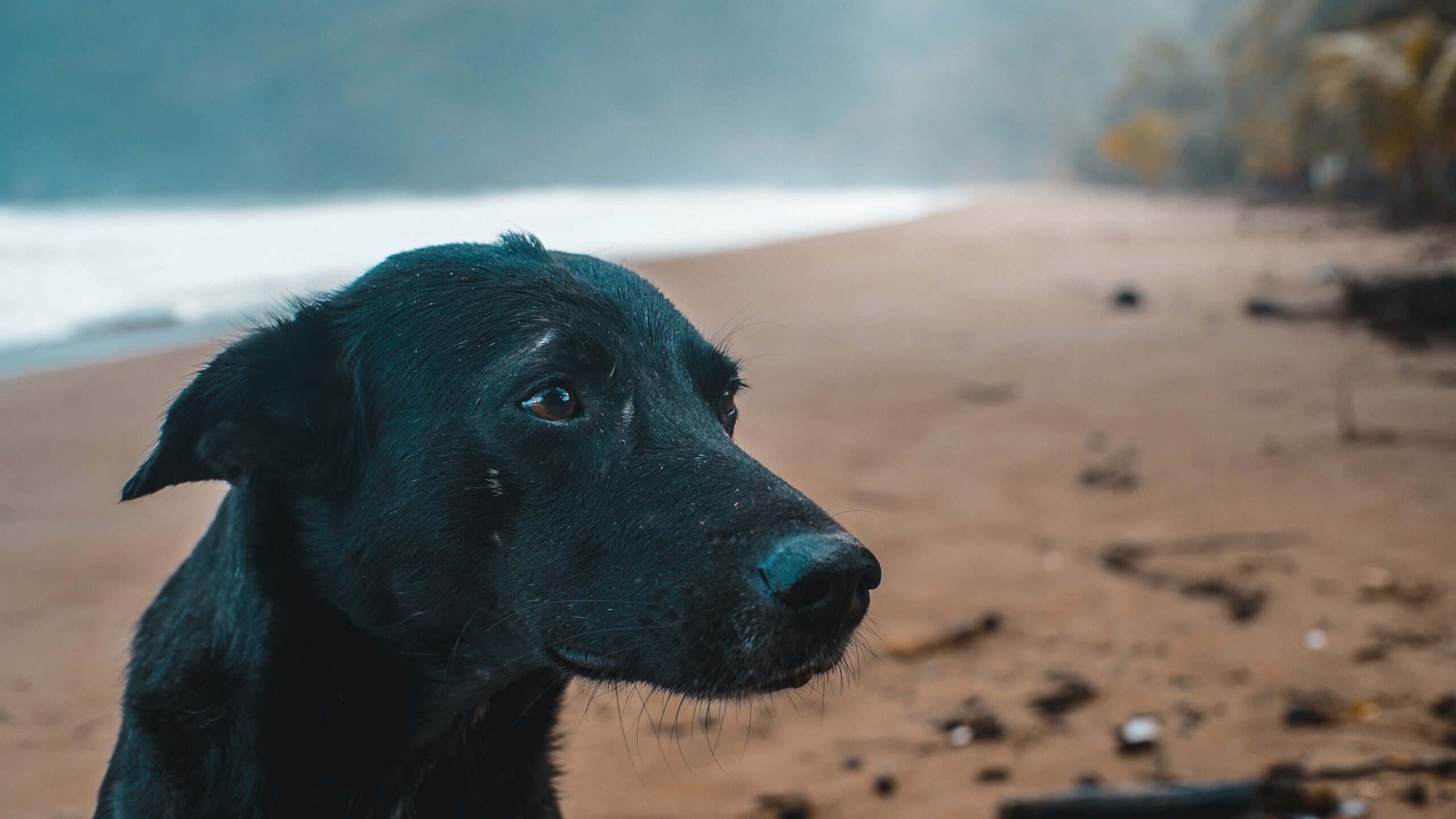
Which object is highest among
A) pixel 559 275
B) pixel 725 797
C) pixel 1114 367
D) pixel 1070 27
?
pixel 1070 27

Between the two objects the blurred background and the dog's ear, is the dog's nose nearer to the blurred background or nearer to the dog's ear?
the blurred background

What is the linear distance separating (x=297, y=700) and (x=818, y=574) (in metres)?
1.12

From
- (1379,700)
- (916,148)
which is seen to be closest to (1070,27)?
(916,148)

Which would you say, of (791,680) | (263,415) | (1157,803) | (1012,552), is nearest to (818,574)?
(791,680)

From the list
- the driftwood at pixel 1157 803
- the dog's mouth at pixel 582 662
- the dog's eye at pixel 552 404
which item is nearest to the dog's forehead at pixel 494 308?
the dog's eye at pixel 552 404

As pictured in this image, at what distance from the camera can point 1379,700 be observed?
3348 millimetres

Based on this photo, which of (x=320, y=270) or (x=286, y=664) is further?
(x=320, y=270)

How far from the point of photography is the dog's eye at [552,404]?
1.97 m

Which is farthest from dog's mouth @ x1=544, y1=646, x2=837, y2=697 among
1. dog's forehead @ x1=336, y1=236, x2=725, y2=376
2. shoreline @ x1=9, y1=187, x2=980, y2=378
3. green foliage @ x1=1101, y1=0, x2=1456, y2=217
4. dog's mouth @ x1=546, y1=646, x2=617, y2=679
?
green foliage @ x1=1101, y1=0, x2=1456, y2=217

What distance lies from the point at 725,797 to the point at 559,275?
6.52 ft

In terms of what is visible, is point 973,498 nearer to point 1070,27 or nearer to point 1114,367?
point 1114,367

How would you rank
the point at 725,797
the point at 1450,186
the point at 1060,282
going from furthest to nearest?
the point at 1450,186 < the point at 1060,282 < the point at 725,797

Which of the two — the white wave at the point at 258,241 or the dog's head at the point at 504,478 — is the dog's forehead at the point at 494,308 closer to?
the dog's head at the point at 504,478

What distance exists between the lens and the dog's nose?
164 cm
